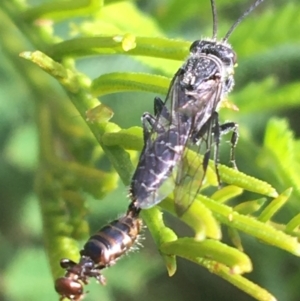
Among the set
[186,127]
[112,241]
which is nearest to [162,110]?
[186,127]

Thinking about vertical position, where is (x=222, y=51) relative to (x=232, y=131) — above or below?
above

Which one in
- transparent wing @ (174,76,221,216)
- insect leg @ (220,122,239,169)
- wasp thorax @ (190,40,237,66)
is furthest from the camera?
wasp thorax @ (190,40,237,66)

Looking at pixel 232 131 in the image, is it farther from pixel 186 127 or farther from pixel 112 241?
pixel 112 241

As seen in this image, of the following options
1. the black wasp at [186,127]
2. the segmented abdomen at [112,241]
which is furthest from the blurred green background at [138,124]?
the segmented abdomen at [112,241]

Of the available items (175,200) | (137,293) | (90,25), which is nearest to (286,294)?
(137,293)

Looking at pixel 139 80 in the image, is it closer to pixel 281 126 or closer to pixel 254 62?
pixel 281 126

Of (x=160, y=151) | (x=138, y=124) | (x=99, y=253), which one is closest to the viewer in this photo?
(x=99, y=253)

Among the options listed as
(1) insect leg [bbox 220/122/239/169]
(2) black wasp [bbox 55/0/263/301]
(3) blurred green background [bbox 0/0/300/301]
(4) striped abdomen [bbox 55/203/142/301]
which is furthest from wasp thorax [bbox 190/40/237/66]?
(4) striped abdomen [bbox 55/203/142/301]

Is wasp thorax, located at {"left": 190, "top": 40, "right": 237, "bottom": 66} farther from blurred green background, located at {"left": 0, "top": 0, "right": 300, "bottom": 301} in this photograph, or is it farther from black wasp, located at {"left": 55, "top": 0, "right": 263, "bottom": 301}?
blurred green background, located at {"left": 0, "top": 0, "right": 300, "bottom": 301}
